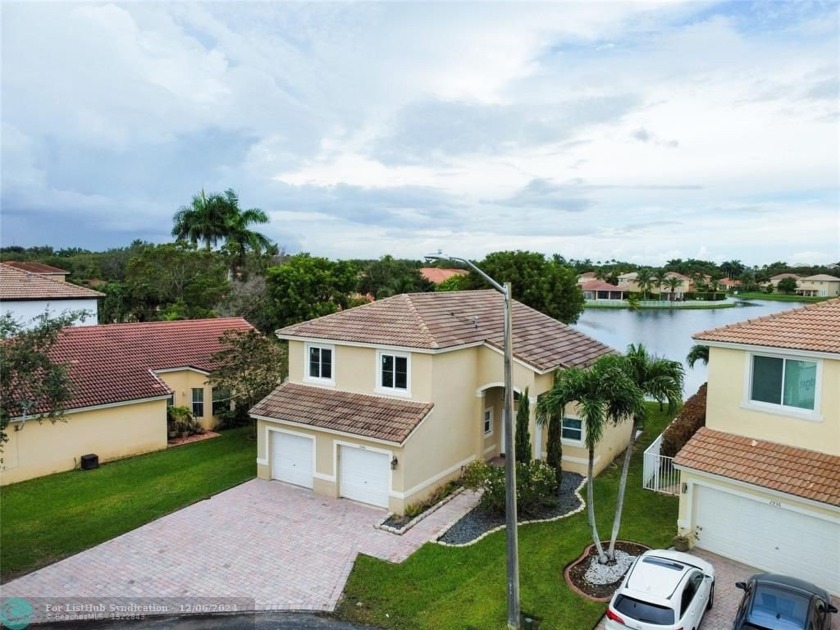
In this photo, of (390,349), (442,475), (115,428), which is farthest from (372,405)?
(115,428)

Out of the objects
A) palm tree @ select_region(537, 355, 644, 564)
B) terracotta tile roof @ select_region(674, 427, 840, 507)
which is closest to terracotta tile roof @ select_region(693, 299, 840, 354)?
terracotta tile roof @ select_region(674, 427, 840, 507)

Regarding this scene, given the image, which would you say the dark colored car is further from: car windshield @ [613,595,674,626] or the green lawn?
Result: the green lawn

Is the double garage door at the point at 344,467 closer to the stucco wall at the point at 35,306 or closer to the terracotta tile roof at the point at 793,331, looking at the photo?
the terracotta tile roof at the point at 793,331

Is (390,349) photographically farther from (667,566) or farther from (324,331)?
(667,566)

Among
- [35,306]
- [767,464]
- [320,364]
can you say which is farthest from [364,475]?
[35,306]

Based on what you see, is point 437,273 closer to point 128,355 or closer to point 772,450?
point 128,355

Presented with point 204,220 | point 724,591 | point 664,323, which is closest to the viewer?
point 724,591

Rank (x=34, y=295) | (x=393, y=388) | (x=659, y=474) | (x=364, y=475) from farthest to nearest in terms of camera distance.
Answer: (x=34, y=295)
(x=393, y=388)
(x=659, y=474)
(x=364, y=475)
